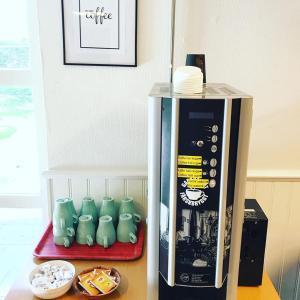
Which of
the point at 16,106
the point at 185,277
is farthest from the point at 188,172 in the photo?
the point at 16,106

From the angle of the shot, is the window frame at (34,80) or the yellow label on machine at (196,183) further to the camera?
the window frame at (34,80)

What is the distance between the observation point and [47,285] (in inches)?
38.9

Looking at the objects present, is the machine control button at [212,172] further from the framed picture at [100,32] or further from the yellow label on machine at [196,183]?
the framed picture at [100,32]

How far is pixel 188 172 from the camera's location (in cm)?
75

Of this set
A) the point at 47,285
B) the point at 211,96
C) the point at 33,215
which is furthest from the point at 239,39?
the point at 33,215

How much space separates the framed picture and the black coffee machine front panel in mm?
601

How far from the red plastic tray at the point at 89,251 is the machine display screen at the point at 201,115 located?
61 cm

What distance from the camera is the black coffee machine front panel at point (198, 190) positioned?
730 millimetres

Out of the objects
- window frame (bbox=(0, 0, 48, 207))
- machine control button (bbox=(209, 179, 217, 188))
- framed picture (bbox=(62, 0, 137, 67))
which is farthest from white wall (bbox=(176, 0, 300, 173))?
machine control button (bbox=(209, 179, 217, 188))

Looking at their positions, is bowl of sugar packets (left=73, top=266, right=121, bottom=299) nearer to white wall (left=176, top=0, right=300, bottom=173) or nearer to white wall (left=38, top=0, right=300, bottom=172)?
white wall (left=38, top=0, right=300, bottom=172)

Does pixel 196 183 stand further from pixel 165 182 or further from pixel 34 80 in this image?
pixel 34 80

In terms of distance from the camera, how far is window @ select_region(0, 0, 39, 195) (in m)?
1.36

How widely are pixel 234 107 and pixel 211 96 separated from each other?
0.05m

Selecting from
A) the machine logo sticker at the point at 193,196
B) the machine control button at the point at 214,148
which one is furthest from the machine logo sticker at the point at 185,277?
the machine control button at the point at 214,148
